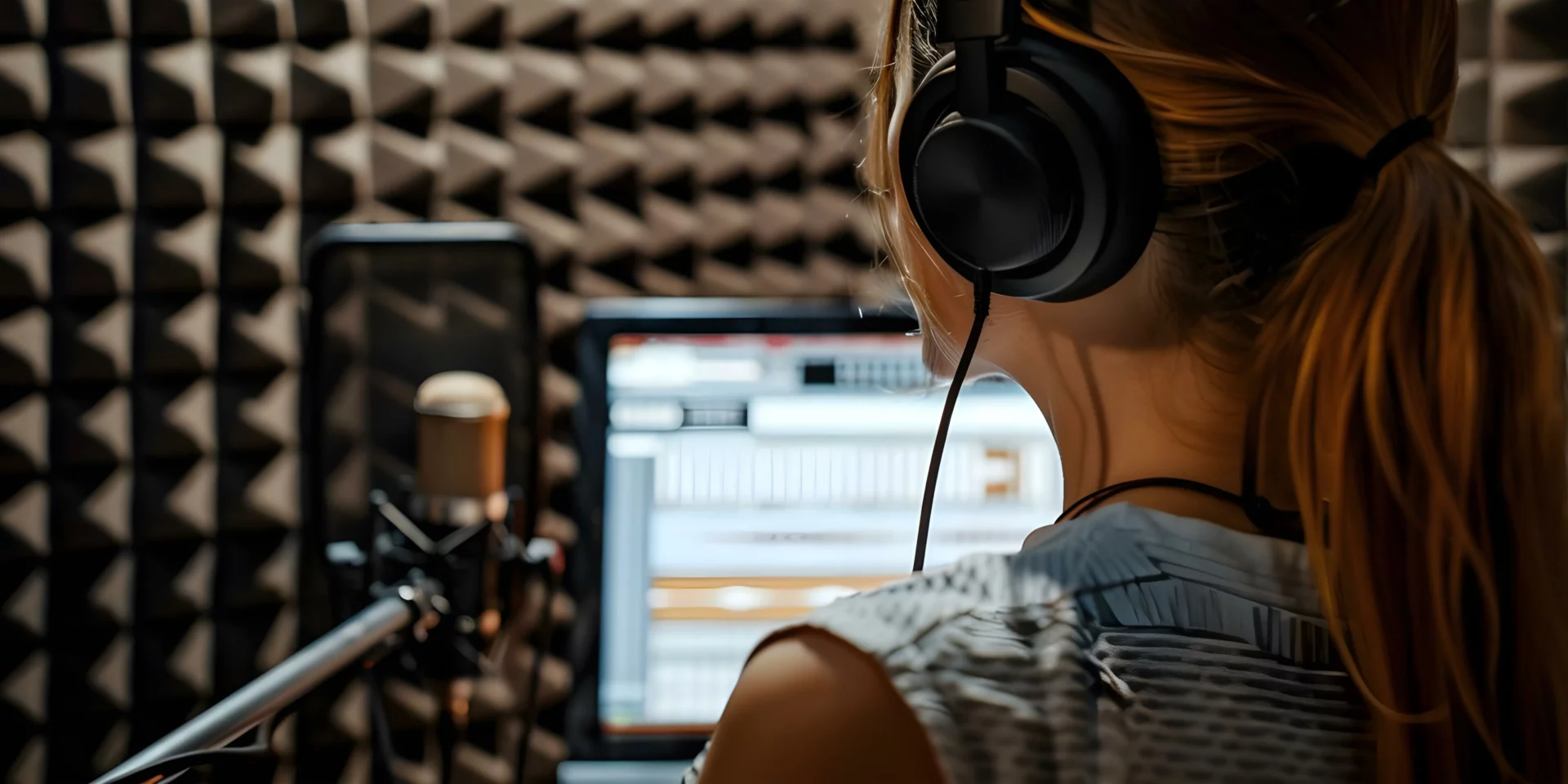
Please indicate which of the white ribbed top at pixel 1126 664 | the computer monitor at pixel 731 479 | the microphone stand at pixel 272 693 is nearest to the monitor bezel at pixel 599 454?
the computer monitor at pixel 731 479

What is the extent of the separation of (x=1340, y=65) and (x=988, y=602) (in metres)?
0.22

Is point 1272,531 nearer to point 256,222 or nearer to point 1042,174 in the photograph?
point 1042,174

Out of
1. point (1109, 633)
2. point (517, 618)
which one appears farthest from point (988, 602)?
point (517, 618)

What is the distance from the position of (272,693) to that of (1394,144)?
1.91 ft

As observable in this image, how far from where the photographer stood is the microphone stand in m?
A: 0.50

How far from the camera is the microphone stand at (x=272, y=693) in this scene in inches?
19.8

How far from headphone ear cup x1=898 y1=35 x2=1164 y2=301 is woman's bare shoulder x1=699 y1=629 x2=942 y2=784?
18 cm

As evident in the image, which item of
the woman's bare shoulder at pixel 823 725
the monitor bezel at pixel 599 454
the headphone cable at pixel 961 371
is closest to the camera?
the woman's bare shoulder at pixel 823 725

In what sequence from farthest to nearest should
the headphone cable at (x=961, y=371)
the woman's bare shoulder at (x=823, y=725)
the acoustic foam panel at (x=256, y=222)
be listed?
the acoustic foam panel at (x=256, y=222) → the headphone cable at (x=961, y=371) → the woman's bare shoulder at (x=823, y=725)

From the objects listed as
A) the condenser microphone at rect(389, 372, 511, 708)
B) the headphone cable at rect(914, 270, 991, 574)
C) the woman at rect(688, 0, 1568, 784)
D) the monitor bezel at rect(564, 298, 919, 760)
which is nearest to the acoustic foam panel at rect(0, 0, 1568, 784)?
the condenser microphone at rect(389, 372, 511, 708)

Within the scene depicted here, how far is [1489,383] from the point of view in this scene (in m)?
0.40

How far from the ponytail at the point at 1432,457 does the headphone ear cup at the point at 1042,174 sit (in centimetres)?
7

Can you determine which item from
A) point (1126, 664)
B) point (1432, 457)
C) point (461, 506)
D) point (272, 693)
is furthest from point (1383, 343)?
point (461, 506)

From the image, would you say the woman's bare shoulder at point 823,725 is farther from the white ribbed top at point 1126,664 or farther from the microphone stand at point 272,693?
the microphone stand at point 272,693
